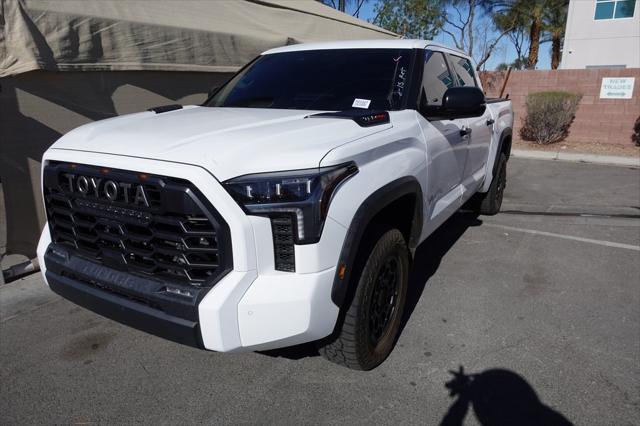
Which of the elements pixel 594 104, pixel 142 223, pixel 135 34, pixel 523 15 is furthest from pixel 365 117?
pixel 523 15

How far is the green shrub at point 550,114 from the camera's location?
12477 millimetres

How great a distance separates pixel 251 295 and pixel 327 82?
Result: 6.12 ft

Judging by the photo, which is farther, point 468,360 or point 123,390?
point 468,360

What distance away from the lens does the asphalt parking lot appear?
96.7 inches

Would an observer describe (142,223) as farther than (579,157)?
No

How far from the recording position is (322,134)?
2.21 metres

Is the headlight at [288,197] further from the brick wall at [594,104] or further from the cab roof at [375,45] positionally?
the brick wall at [594,104]

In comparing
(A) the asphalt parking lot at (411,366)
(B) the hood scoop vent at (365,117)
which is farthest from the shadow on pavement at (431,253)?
(B) the hood scoop vent at (365,117)

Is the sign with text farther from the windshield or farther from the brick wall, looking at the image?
the windshield

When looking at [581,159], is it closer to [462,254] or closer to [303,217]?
[462,254]

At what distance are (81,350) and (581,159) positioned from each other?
443 inches

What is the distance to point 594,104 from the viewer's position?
41.8 ft

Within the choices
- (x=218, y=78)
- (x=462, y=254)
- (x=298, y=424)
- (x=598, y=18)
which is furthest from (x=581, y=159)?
(x=298, y=424)

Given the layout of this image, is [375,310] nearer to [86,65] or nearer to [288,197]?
[288,197]
